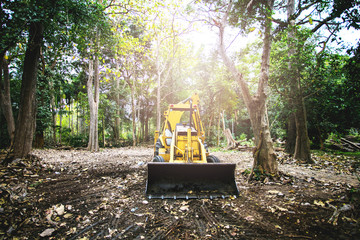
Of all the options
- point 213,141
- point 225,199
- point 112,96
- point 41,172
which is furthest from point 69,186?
point 112,96


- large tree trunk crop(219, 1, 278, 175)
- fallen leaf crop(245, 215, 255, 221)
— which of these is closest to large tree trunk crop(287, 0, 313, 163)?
large tree trunk crop(219, 1, 278, 175)

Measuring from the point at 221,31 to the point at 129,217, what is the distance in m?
5.85

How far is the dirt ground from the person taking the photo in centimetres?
242

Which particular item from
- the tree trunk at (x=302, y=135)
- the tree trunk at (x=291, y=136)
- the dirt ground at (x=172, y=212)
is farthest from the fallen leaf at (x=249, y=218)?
the tree trunk at (x=291, y=136)

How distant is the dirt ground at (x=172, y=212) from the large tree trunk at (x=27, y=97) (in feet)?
4.08

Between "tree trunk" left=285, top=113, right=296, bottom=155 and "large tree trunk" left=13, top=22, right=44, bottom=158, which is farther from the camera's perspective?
"tree trunk" left=285, top=113, right=296, bottom=155

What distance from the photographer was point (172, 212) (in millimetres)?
3146

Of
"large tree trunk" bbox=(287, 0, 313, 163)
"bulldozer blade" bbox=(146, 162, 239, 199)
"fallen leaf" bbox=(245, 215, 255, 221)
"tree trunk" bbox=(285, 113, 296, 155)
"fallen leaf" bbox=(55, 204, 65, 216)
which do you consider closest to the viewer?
"fallen leaf" bbox=(245, 215, 255, 221)

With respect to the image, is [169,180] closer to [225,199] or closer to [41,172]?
[225,199]

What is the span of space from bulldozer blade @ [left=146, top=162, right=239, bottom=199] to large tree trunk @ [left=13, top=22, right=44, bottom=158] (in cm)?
472

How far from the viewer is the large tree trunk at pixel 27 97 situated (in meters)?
5.64

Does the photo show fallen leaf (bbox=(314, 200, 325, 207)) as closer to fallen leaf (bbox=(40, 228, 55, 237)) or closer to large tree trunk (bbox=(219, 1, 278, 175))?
large tree trunk (bbox=(219, 1, 278, 175))

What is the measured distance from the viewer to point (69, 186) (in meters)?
4.36

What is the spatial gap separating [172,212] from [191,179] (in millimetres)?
1071
